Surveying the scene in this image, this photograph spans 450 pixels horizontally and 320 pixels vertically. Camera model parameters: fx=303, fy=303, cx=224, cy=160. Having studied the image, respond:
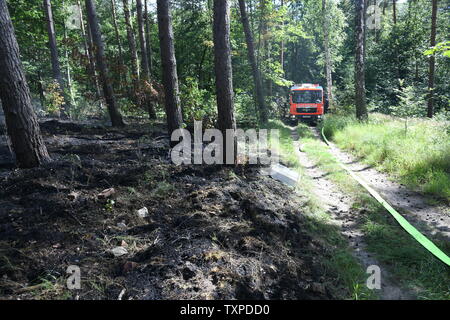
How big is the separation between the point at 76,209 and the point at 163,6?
594 cm

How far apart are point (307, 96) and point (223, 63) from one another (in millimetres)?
15795

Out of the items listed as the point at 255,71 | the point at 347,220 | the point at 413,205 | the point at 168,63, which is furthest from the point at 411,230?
the point at 255,71

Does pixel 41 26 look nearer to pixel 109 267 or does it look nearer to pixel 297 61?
pixel 109 267

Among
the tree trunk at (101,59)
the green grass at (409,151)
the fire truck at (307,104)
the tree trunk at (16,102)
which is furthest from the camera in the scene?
the fire truck at (307,104)

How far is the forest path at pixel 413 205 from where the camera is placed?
5.05m

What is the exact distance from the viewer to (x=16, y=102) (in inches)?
201

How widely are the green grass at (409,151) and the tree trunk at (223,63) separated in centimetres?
435

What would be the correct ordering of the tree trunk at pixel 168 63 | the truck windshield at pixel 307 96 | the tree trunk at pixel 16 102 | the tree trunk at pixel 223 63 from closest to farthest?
1. the tree trunk at pixel 16 102
2. the tree trunk at pixel 223 63
3. the tree trunk at pixel 168 63
4. the truck windshield at pixel 307 96

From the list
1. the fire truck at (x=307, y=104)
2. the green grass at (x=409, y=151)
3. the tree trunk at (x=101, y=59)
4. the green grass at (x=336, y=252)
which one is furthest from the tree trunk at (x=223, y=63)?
the fire truck at (x=307, y=104)

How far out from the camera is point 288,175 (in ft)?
25.0

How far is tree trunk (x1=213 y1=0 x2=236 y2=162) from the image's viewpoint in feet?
21.5

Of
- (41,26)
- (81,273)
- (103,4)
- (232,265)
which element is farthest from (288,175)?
(103,4)

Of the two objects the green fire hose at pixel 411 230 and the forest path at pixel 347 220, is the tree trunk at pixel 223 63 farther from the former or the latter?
the green fire hose at pixel 411 230

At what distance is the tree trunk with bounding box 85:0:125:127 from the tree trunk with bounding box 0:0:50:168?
555 cm
